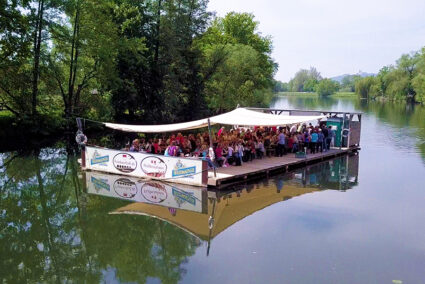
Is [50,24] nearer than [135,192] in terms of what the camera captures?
No

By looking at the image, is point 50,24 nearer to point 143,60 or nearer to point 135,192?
point 143,60

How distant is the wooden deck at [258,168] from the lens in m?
14.3

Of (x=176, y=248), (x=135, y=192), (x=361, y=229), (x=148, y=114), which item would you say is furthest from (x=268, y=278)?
(x=148, y=114)

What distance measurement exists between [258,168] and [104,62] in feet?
56.8

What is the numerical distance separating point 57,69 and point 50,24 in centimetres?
294

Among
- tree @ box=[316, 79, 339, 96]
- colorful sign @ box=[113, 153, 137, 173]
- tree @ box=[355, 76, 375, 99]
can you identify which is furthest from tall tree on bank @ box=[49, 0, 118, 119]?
tree @ box=[316, 79, 339, 96]

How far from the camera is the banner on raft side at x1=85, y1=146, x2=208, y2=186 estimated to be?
45.8 feet

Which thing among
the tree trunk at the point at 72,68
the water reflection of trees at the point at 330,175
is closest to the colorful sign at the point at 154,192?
the water reflection of trees at the point at 330,175

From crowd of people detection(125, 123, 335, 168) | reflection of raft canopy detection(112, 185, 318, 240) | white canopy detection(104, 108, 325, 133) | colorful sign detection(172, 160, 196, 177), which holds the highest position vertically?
white canopy detection(104, 108, 325, 133)

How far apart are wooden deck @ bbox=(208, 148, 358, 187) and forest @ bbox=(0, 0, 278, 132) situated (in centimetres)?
1533

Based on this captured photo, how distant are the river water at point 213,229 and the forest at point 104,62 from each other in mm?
9734

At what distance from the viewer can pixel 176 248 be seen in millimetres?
9117

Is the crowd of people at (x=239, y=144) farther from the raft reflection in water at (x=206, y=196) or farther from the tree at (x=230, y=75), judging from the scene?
the tree at (x=230, y=75)

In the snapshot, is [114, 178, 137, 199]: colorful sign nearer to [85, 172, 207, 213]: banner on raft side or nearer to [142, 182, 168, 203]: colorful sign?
[85, 172, 207, 213]: banner on raft side
